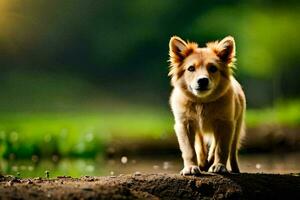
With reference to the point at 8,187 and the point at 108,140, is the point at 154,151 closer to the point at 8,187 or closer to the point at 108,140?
the point at 108,140

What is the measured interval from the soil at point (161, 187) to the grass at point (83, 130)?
258 inches

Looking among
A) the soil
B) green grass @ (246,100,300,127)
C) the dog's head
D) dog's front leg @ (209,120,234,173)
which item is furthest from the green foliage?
the soil

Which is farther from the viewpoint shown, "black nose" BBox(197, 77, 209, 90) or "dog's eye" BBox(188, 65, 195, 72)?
"dog's eye" BBox(188, 65, 195, 72)

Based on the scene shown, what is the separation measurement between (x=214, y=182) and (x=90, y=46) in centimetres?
2066

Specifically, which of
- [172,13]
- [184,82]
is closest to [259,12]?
[172,13]

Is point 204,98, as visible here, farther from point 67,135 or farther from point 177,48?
point 67,135

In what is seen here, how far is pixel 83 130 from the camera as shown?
1600cm

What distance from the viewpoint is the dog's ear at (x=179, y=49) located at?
22.8 feet

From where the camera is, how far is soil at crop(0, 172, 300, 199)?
18.6ft

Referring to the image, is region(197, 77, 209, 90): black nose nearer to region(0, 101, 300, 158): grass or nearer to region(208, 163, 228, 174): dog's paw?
region(208, 163, 228, 174): dog's paw

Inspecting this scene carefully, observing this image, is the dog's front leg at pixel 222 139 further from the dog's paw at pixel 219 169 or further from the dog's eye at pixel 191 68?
the dog's eye at pixel 191 68

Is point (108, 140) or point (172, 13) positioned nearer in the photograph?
point (108, 140)

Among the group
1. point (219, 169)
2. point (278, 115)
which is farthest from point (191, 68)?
point (278, 115)

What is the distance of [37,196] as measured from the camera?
552cm
